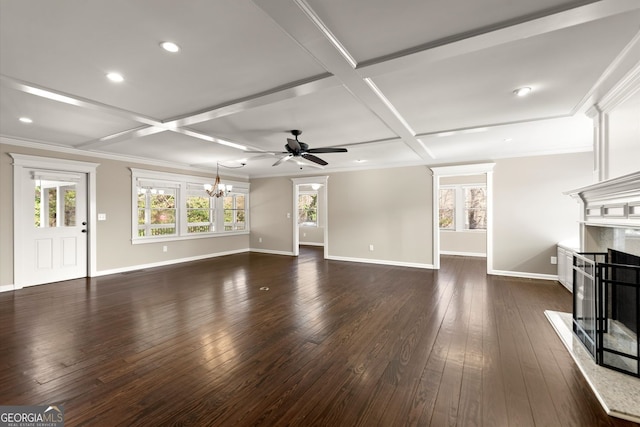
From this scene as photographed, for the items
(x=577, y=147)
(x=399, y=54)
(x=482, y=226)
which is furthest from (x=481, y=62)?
(x=482, y=226)

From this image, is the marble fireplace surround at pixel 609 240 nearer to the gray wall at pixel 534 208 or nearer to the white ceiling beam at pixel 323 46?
the gray wall at pixel 534 208

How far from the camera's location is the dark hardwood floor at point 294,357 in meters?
1.76

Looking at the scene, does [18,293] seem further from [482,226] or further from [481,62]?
[482,226]

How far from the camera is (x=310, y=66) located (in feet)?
7.63

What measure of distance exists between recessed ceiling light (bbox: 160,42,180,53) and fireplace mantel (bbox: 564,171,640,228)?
347 cm

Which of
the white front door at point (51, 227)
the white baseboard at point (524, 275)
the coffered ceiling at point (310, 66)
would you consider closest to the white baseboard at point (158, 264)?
the white front door at point (51, 227)

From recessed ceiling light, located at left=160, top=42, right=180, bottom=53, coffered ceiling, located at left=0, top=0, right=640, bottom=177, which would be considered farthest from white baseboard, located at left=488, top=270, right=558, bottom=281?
recessed ceiling light, located at left=160, top=42, right=180, bottom=53

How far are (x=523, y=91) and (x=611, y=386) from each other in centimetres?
260

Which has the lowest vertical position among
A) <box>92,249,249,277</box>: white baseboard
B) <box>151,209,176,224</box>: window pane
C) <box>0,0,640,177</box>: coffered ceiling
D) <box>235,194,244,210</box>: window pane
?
<box>92,249,249,277</box>: white baseboard

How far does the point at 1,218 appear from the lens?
4438mm

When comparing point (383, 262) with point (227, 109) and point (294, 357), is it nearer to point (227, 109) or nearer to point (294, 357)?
point (294, 357)

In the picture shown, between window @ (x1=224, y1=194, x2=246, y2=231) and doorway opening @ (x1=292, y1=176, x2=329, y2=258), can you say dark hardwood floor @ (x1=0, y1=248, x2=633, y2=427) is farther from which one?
doorway opening @ (x1=292, y1=176, x2=329, y2=258)

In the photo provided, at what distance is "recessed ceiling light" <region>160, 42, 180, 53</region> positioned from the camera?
202 cm

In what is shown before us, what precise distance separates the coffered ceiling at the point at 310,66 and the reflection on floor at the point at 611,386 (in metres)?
2.43
